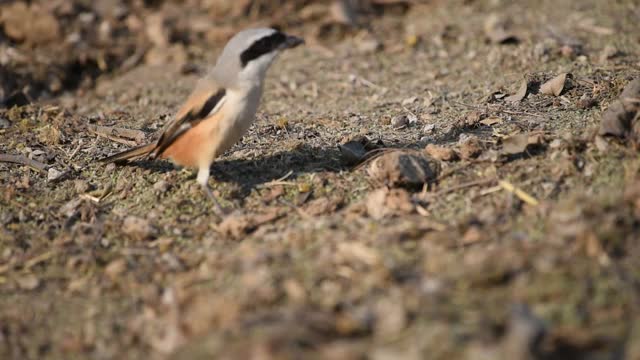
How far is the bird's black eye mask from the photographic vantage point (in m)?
5.77

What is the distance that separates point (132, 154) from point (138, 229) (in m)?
1.01

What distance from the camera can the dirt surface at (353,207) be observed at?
11.8 feet

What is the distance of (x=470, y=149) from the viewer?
547cm

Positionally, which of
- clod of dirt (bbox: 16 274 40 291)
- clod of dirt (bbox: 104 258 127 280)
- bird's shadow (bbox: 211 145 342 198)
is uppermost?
clod of dirt (bbox: 16 274 40 291)

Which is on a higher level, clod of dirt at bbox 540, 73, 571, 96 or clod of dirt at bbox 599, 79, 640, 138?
clod of dirt at bbox 599, 79, 640, 138

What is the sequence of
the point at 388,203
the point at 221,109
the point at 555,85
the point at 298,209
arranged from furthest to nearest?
the point at 555,85 → the point at 221,109 → the point at 298,209 → the point at 388,203

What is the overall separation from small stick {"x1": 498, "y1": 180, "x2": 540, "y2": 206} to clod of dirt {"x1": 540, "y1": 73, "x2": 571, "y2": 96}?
1890 mm

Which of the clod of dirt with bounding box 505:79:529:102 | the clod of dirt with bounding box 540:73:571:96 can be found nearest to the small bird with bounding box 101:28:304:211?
the clod of dirt with bounding box 505:79:529:102

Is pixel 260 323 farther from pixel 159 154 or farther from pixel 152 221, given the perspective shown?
pixel 159 154

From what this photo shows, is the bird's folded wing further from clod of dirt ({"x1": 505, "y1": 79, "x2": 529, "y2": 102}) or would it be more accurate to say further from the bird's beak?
clod of dirt ({"x1": 505, "y1": 79, "x2": 529, "y2": 102})

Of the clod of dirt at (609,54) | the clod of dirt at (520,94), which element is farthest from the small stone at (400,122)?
the clod of dirt at (609,54)

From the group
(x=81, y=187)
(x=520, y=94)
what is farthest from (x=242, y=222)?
(x=520, y=94)

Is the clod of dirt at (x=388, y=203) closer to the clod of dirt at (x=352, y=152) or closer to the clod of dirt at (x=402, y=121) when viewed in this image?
the clod of dirt at (x=352, y=152)

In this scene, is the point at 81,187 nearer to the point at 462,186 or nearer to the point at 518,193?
the point at 462,186
